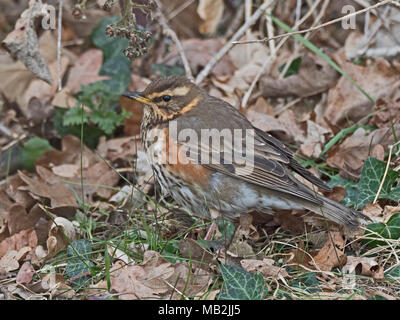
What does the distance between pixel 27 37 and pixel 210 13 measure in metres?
3.10

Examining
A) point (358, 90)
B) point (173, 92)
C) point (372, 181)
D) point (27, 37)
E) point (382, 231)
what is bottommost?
point (382, 231)

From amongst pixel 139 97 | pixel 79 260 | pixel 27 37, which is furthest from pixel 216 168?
pixel 27 37

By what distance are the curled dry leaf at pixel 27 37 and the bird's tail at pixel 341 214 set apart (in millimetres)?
3014

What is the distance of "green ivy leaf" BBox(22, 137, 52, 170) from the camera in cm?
670

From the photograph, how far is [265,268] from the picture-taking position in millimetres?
4387

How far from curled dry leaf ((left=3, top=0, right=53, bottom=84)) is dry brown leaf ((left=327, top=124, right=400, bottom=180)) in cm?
301

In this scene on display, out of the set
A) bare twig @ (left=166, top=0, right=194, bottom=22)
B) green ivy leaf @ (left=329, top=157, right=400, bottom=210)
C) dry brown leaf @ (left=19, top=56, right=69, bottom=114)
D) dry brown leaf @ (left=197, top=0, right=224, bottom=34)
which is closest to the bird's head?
green ivy leaf @ (left=329, top=157, right=400, bottom=210)

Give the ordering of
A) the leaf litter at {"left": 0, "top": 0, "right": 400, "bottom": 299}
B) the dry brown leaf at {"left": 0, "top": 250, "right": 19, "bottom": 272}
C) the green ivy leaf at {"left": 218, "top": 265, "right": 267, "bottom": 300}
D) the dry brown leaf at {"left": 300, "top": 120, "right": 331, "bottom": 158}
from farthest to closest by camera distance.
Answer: the dry brown leaf at {"left": 300, "top": 120, "right": 331, "bottom": 158} < the dry brown leaf at {"left": 0, "top": 250, "right": 19, "bottom": 272} < the leaf litter at {"left": 0, "top": 0, "right": 400, "bottom": 299} < the green ivy leaf at {"left": 218, "top": 265, "right": 267, "bottom": 300}

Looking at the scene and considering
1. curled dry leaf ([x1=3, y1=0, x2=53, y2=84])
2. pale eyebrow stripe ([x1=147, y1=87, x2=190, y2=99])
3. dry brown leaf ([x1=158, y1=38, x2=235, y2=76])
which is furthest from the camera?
dry brown leaf ([x1=158, y1=38, x2=235, y2=76])

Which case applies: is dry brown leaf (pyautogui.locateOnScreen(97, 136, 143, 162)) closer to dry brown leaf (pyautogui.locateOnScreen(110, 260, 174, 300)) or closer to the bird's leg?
the bird's leg

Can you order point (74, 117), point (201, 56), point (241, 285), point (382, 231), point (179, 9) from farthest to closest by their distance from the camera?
1. point (179, 9)
2. point (201, 56)
3. point (74, 117)
4. point (382, 231)
5. point (241, 285)

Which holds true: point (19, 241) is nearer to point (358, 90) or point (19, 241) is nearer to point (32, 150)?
point (32, 150)

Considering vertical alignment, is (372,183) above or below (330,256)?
above

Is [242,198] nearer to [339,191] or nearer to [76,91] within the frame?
[339,191]
